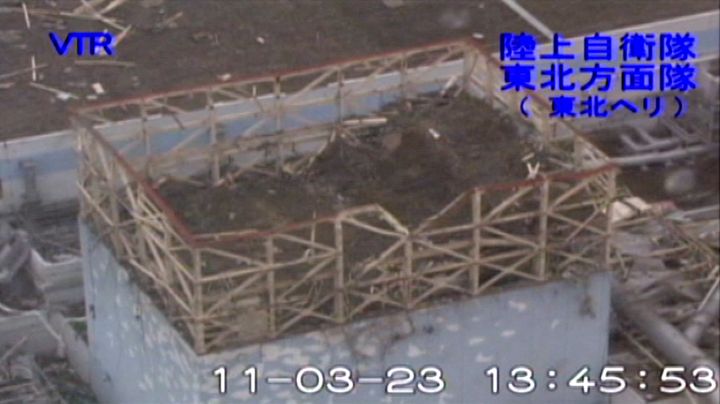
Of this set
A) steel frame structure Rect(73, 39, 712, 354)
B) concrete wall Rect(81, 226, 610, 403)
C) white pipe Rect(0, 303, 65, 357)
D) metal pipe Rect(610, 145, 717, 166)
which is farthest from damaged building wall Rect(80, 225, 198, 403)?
metal pipe Rect(610, 145, 717, 166)

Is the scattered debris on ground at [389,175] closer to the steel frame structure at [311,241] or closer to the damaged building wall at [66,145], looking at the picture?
the steel frame structure at [311,241]

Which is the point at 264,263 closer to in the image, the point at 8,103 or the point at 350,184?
the point at 350,184

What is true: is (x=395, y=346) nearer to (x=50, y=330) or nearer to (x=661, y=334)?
(x=661, y=334)

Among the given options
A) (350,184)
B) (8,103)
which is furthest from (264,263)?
(8,103)

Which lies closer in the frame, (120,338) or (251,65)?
(120,338)

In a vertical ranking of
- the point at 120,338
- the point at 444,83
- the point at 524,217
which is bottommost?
the point at 120,338

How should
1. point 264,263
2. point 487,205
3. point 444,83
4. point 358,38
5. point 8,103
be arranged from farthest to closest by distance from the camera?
point 358,38 < point 8,103 < point 444,83 < point 487,205 < point 264,263

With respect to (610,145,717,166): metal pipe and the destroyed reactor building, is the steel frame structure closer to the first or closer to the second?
the destroyed reactor building
